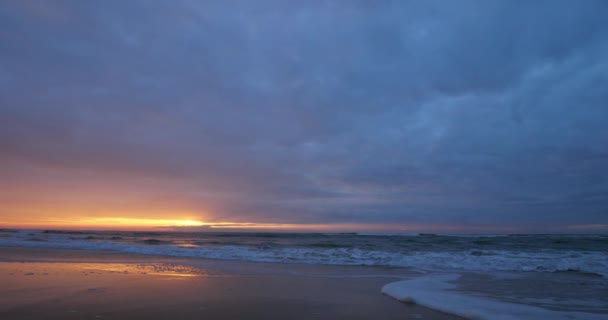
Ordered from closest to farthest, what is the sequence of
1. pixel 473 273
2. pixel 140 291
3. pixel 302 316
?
1. pixel 302 316
2. pixel 140 291
3. pixel 473 273

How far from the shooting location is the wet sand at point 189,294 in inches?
279

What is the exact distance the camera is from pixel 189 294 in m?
8.73

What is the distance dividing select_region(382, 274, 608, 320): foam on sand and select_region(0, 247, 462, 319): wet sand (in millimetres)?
410

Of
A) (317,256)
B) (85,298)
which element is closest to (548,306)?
(85,298)

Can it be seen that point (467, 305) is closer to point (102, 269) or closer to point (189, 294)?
point (189, 294)

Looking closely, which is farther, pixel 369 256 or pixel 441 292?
pixel 369 256

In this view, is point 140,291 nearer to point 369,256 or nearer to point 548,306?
point 548,306

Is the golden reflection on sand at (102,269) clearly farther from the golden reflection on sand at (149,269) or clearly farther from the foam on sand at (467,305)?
the foam on sand at (467,305)

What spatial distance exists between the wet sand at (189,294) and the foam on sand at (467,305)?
0.41 metres

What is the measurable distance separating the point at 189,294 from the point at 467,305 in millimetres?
6260

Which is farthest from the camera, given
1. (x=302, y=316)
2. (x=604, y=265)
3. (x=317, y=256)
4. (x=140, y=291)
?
(x=317, y=256)

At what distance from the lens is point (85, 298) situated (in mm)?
8016

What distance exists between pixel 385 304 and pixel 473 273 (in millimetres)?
7528

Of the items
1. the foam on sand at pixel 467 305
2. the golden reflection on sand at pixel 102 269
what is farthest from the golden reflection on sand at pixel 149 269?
the foam on sand at pixel 467 305
